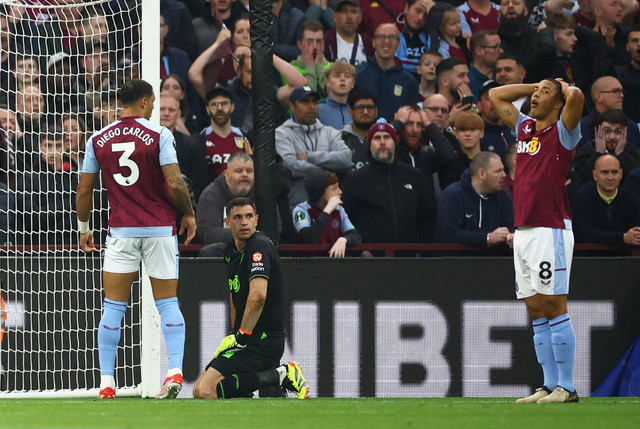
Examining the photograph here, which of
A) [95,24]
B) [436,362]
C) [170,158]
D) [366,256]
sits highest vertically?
[95,24]

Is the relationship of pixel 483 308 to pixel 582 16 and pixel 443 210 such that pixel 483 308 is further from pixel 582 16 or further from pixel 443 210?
pixel 582 16

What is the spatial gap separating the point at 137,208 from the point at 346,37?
5.18m

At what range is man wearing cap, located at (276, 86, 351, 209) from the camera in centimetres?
1052

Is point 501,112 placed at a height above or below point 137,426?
above

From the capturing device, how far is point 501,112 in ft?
26.3

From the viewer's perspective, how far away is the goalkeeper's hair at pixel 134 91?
781 cm

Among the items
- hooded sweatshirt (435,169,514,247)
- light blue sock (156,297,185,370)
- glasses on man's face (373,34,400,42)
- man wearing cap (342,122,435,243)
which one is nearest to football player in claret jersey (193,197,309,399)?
light blue sock (156,297,185,370)

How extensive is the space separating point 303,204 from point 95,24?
2414mm

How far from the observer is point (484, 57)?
1230 cm

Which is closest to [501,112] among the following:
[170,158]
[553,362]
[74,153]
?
[553,362]

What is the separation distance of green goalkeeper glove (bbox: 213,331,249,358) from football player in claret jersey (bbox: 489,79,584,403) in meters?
2.04

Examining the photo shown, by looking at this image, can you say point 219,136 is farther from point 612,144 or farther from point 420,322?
point 612,144

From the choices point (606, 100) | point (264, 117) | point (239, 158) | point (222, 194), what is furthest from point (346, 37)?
point (264, 117)

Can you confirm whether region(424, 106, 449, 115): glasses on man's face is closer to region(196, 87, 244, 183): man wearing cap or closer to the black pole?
region(196, 87, 244, 183): man wearing cap
